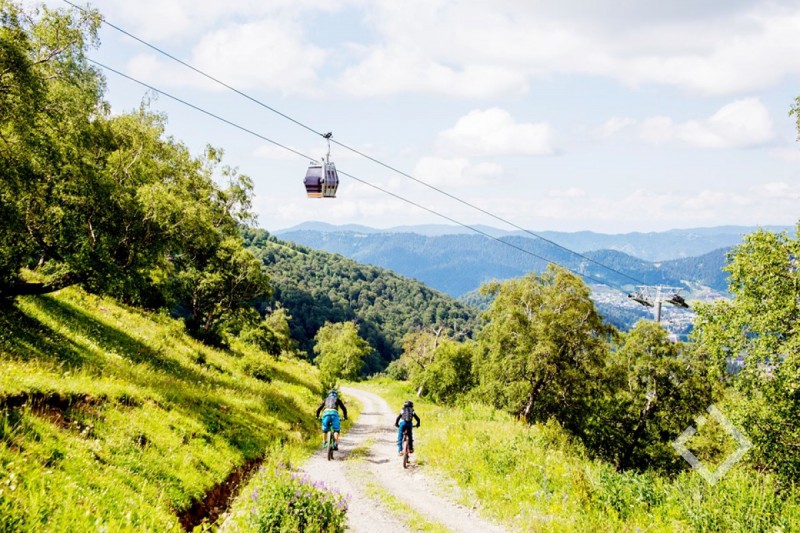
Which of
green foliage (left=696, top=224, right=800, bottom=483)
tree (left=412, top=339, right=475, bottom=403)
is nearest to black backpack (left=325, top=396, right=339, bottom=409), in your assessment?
green foliage (left=696, top=224, right=800, bottom=483)

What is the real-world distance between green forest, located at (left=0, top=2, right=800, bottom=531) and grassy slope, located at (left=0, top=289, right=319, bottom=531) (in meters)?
0.06

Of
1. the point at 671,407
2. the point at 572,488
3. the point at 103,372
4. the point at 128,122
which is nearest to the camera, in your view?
the point at 572,488

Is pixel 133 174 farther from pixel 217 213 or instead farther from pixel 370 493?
pixel 217 213

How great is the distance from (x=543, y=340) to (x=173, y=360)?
78.8 feet

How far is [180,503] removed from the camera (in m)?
9.86

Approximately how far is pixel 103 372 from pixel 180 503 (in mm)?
7375

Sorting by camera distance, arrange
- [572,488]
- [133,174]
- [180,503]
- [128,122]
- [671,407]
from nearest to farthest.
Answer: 1. [180,503]
2. [572,488]
3. [133,174]
4. [128,122]
5. [671,407]

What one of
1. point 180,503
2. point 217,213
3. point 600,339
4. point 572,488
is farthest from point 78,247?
point 600,339

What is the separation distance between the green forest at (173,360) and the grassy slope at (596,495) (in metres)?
0.07

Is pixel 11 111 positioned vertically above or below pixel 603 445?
above

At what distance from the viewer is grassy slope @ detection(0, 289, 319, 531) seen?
7.29 metres

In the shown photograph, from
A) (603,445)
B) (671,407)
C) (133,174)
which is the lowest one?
(603,445)

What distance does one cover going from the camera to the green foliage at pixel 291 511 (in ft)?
27.2

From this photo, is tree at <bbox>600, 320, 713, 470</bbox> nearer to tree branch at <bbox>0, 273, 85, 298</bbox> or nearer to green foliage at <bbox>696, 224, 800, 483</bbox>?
green foliage at <bbox>696, 224, 800, 483</bbox>
